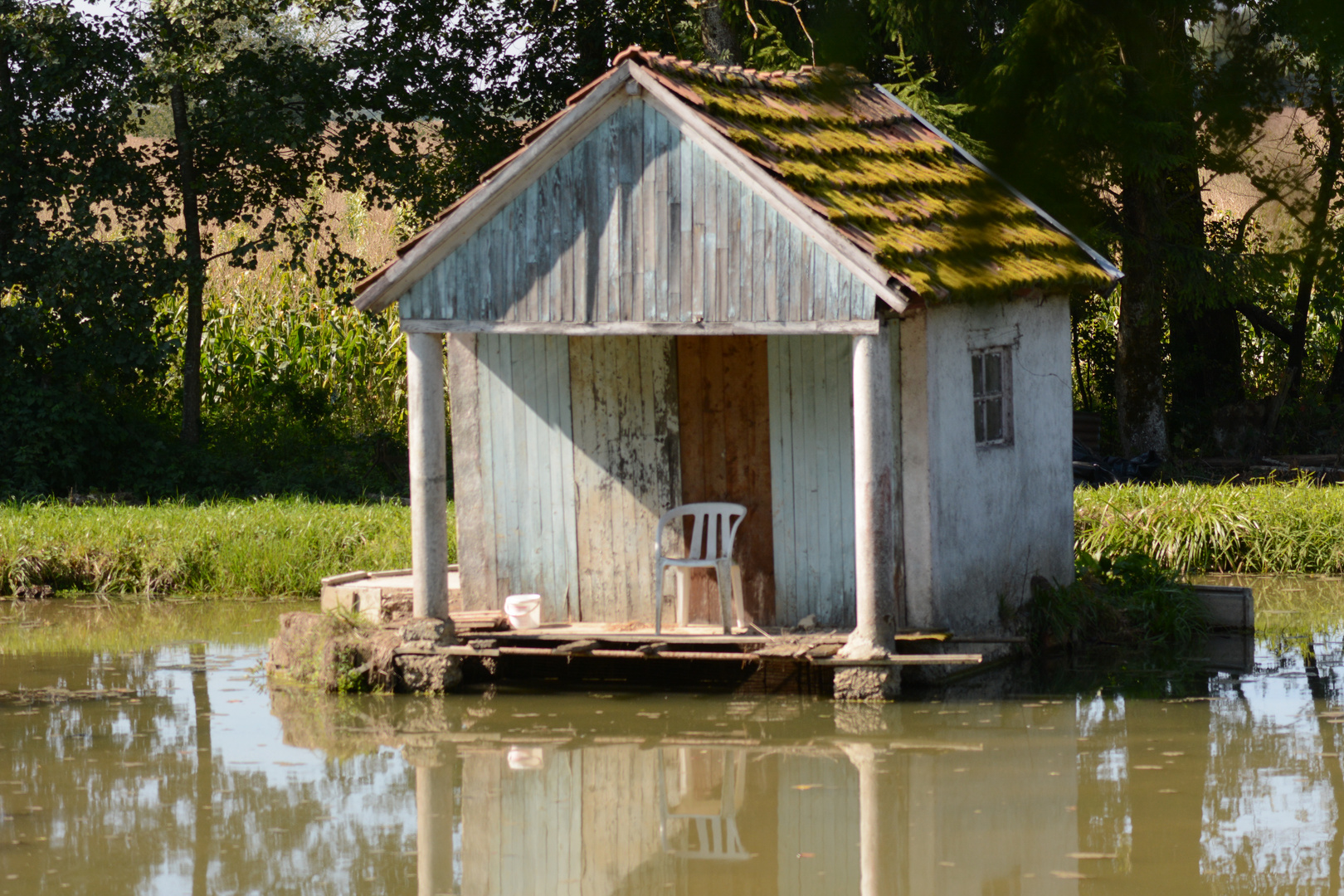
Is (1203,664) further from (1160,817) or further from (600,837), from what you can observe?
(600,837)

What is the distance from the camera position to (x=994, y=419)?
11.1 metres

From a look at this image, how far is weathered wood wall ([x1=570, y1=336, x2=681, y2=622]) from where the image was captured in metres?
11.0

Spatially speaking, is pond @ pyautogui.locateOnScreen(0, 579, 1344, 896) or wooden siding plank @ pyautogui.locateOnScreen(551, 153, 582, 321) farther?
wooden siding plank @ pyautogui.locateOnScreen(551, 153, 582, 321)

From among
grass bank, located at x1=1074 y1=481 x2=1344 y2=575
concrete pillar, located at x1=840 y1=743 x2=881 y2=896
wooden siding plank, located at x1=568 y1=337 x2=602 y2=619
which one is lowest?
concrete pillar, located at x1=840 y1=743 x2=881 y2=896

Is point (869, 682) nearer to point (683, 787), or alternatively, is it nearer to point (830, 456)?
point (830, 456)

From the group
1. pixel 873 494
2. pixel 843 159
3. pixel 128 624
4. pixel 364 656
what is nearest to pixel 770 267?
pixel 843 159

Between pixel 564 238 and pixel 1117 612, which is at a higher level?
pixel 564 238

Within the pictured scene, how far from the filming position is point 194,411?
19.9m

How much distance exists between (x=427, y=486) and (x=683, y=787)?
3234 mm

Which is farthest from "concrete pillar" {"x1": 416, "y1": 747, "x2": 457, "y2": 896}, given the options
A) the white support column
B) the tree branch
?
the tree branch

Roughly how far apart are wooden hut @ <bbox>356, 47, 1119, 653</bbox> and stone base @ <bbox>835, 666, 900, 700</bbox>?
25 centimetres

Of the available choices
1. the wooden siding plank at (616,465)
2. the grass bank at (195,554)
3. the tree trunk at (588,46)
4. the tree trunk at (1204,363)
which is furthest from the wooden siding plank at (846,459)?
the tree trunk at (1204,363)

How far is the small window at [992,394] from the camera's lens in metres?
10.9

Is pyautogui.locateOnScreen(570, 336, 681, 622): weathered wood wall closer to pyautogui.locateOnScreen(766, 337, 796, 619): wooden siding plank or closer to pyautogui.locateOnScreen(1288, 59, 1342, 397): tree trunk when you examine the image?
pyautogui.locateOnScreen(766, 337, 796, 619): wooden siding plank
